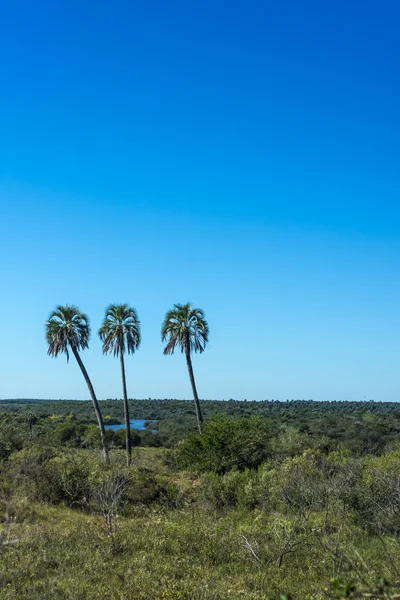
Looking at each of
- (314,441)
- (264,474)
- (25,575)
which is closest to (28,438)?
(264,474)

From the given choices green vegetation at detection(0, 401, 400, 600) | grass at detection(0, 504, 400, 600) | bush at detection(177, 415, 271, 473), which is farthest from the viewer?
bush at detection(177, 415, 271, 473)

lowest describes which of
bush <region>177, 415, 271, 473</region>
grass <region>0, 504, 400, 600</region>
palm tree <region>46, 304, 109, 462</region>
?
grass <region>0, 504, 400, 600</region>

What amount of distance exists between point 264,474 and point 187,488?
4.34 metres

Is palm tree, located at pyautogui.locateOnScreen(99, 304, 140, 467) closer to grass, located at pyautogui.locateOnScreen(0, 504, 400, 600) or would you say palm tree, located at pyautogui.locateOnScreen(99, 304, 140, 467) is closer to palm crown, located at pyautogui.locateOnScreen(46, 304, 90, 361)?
palm crown, located at pyautogui.locateOnScreen(46, 304, 90, 361)

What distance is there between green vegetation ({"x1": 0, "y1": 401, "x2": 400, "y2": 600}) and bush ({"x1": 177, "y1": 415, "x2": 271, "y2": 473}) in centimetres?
7

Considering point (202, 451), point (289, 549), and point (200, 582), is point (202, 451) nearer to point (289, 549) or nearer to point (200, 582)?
point (289, 549)

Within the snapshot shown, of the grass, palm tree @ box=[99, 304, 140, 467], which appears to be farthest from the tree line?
the grass

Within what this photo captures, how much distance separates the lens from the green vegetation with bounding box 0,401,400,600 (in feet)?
34.2

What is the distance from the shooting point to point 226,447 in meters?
27.8

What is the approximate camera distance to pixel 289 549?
41.9 ft

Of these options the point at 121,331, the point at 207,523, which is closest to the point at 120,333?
the point at 121,331

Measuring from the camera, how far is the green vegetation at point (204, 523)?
1044 centimetres

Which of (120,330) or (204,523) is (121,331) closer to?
(120,330)

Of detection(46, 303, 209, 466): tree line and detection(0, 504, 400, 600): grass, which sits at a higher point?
detection(46, 303, 209, 466): tree line
